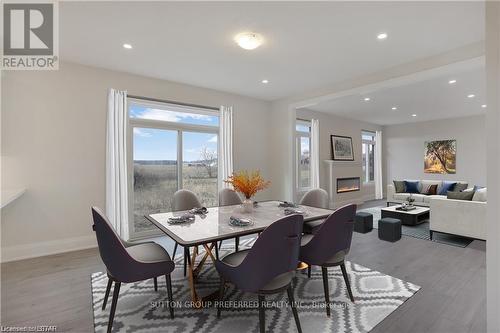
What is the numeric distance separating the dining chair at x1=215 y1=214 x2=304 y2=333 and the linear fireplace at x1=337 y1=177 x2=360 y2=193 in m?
6.04

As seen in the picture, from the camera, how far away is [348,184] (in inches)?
302

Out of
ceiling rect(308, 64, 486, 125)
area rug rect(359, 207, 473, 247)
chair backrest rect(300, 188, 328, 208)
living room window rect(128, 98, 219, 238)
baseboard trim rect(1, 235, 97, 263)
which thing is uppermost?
ceiling rect(308, 64, 486, 125)

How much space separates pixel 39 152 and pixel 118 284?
2699 millimetres

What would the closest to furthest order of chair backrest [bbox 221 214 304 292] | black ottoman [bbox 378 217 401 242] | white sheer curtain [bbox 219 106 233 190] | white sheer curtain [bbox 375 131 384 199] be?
chair backrest [bbox 221 214 304 292] < black ottoman [bbox 378 217 401 242] < white sheer curtain [bbox 219 106 233 190] < white sheer curtain [bbox 375 131 384 199]

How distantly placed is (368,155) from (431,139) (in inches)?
77.0

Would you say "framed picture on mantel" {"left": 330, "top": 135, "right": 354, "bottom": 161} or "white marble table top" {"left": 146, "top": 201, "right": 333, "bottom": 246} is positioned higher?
"framed picture on mantel" {"left": 330, "top": 135, "right": 354, "bottom": 161}

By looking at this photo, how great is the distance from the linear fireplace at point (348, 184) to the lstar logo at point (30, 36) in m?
6.95

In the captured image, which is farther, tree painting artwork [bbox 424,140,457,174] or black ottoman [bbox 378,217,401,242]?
tree painting artwork [bbox 424,140,457,174]

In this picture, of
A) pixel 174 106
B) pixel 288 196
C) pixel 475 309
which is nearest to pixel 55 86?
pixel 174 106

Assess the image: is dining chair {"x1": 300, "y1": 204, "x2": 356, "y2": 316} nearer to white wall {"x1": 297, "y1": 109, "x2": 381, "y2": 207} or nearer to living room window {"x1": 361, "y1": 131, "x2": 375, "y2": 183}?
white wall {"x1": 297, "y1": 109, "x2": 381, "y2": 207}

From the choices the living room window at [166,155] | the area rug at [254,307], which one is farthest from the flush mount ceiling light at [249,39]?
the area rug at [254,307]

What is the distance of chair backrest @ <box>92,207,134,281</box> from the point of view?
1.79 metres

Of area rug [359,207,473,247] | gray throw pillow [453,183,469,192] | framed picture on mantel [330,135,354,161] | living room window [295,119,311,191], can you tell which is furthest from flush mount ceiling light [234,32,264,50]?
gray throw pillow [453,183,469,192]

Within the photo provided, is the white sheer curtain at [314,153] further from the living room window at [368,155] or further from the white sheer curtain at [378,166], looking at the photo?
the white sheer curtain at [378,166]
